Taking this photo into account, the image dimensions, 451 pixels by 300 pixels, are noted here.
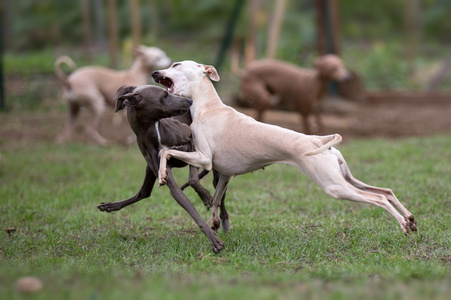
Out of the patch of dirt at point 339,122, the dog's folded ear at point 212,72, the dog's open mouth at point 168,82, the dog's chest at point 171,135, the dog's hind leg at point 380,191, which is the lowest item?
the patch of dirt at point 339,122

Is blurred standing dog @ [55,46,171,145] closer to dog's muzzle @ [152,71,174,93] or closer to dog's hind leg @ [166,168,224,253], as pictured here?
dog's muzzle @ [152,71,174,93]

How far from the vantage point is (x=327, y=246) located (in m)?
4.40

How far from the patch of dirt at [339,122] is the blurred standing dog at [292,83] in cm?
61

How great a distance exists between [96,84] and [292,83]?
3.54 m

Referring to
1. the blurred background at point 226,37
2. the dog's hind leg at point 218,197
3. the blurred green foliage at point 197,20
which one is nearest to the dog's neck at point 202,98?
the dog's hind leg at point 218,197

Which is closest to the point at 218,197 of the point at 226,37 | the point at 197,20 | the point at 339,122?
the point at 339,122

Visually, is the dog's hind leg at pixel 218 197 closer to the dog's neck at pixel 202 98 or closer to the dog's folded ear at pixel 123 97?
the dog's neck at pixel 202 98

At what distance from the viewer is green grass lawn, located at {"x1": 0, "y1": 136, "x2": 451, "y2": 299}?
308 centimetres

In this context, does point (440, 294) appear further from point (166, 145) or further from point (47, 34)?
point (47, 34)

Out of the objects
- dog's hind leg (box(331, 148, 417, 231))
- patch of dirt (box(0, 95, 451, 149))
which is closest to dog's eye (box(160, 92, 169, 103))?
dog's hind leg (box(331, 148, 417, 231))

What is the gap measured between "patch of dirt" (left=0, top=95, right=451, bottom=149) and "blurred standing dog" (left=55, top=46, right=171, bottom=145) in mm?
459

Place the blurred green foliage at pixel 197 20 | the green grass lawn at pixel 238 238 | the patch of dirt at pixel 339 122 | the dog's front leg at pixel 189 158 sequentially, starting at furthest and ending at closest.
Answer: the blurred green foliage at pixel 197 20, the patch of dirt at pixel 339 122, the dog's front leg at pixel 189 158, the green grass lawn at pixel 238 238

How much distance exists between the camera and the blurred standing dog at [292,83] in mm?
10391

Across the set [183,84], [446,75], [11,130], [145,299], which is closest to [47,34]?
[11,130]
